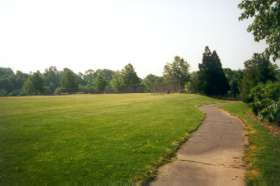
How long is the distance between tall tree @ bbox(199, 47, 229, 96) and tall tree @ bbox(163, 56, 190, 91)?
34.8m

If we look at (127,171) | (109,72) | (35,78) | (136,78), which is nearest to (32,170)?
(127,171)

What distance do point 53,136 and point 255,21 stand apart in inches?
372

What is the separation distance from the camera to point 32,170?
6184 mm

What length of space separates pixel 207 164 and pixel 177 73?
75775 mm

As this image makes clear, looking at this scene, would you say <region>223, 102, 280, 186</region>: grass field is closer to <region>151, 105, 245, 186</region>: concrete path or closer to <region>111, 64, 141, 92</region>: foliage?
<region>151, 105, 245, 186</region>: concrete path

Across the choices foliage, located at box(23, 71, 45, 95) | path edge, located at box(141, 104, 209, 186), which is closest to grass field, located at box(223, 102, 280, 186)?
path edge, located at box(141, 104, 209, 186)

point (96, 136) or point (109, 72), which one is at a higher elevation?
point (109, 72)

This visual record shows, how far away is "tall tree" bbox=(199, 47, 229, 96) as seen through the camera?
1719 inches

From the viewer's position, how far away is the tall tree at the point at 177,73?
8006cm

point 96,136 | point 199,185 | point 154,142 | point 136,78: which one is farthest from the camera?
point 136,78

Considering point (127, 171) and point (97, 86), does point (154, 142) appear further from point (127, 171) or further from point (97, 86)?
point (97, 86)

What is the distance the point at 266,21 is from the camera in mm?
6215

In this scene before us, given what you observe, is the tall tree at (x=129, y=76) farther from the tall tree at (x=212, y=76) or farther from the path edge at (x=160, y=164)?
the path edge at (x=160, y=164)

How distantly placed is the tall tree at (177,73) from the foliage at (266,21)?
73745mm
